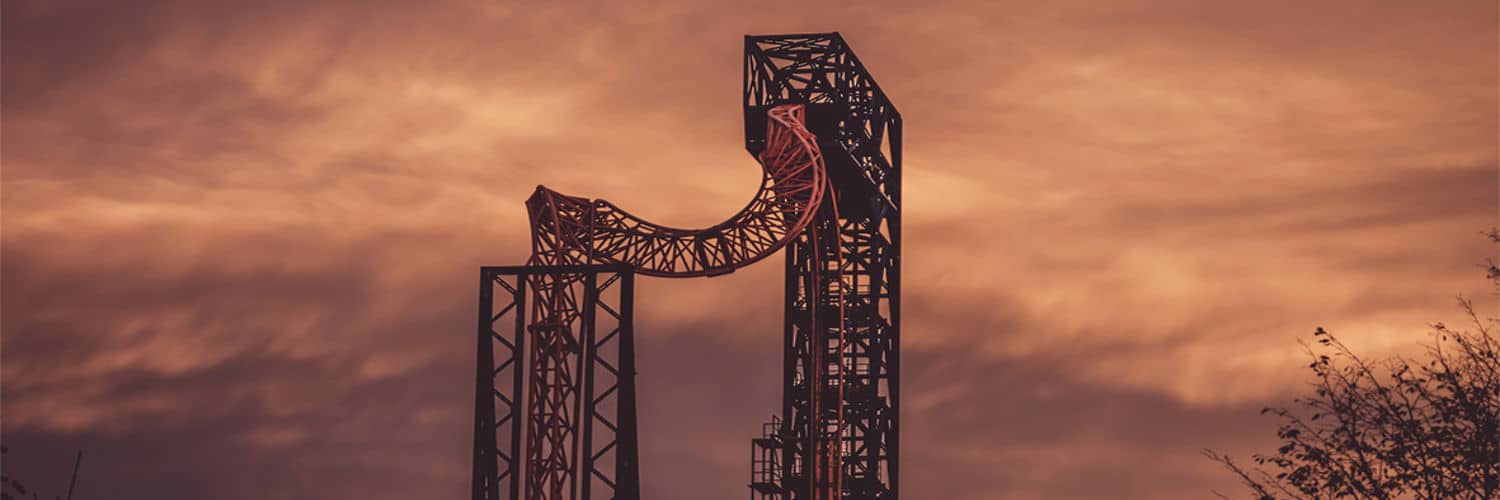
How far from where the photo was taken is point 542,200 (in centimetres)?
4888

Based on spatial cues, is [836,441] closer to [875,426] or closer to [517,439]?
[875,426]

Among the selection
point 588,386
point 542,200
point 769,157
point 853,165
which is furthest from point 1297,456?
point 853,165

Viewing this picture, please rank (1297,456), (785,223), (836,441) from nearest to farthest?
(1297,456) < (785,223) < (836,441)

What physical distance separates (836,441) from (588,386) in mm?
14702

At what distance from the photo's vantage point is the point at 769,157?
54.7m

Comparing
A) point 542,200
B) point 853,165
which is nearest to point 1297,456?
point 542,200

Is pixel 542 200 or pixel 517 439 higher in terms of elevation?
pixel 542 200

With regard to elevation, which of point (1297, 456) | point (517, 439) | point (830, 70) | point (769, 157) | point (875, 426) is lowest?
point (1297, 456)

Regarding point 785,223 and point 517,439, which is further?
point 785,223

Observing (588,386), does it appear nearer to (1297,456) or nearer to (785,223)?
(785,223)

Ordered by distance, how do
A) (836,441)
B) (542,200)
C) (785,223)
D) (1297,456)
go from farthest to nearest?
(836,441), (785,223), (542,200), (1297,456)

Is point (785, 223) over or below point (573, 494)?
over

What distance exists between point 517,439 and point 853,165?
16.8 meters

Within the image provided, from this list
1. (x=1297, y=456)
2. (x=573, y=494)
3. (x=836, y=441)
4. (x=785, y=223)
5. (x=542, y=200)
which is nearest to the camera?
(x=1297, y=456)
